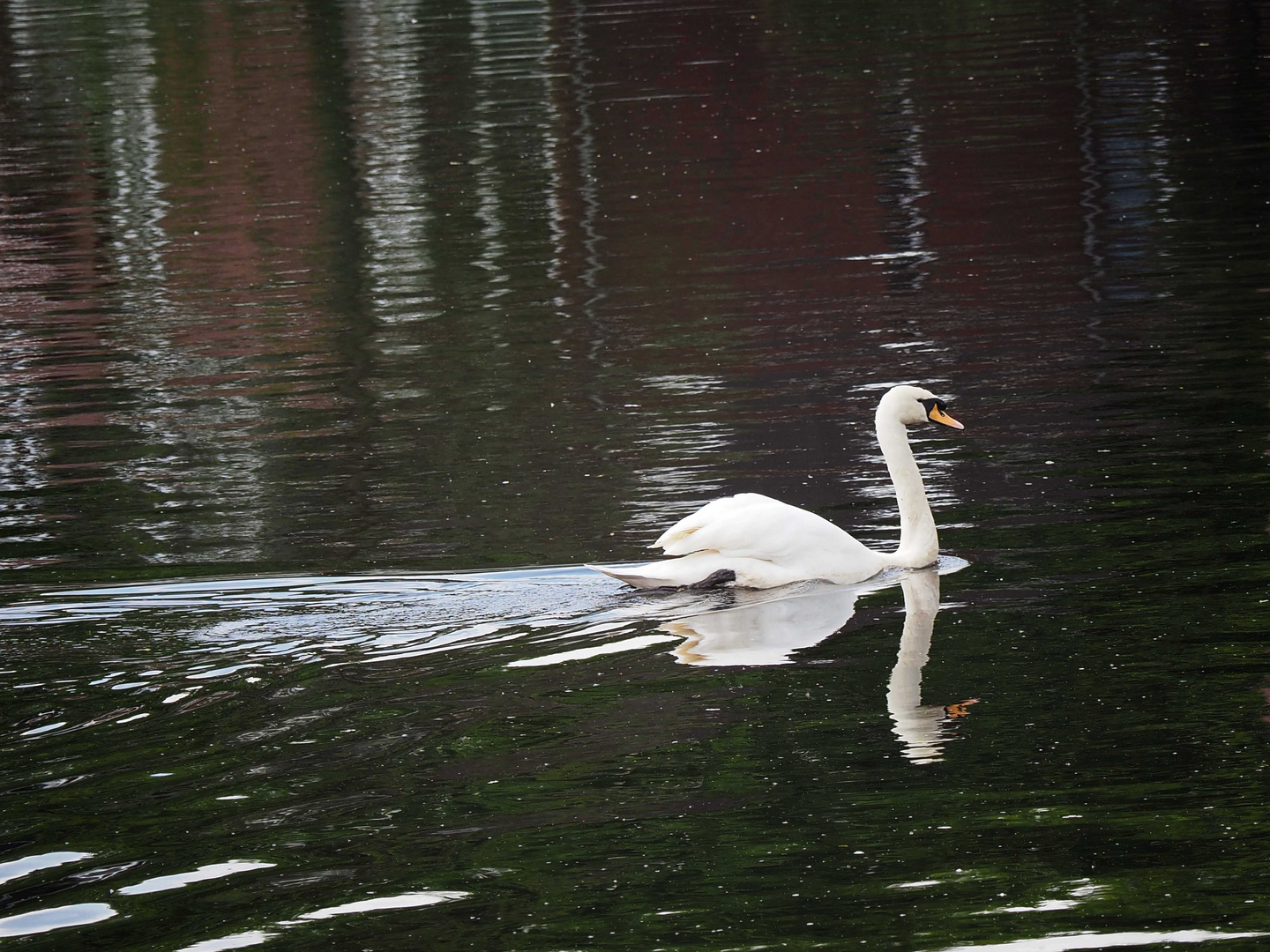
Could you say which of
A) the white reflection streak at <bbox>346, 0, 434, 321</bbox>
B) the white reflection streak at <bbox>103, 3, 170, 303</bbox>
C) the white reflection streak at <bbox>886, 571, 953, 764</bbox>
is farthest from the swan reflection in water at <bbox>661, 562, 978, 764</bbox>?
the white reflection streak at <bbox>103, 3, 170, 303</bbox>

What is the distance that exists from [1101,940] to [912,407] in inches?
217

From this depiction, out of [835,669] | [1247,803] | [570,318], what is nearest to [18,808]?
[835,669]

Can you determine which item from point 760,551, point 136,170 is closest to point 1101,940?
point 760,551

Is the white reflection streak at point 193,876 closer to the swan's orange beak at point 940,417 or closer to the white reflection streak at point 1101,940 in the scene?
the white reflection streak at point 1101,940

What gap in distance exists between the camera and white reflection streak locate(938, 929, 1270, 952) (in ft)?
19.3

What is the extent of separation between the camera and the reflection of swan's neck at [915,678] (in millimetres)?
7719

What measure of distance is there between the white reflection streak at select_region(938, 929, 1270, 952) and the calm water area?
0.08 ft

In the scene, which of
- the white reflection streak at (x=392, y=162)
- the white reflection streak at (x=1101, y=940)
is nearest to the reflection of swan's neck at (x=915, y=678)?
the white reflection streak at (x=1101, y=940)

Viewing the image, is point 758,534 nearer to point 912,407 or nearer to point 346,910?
point 912,407

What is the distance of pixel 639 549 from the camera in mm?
10656

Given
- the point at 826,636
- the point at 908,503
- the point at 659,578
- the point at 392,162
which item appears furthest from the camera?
the point at 392,162

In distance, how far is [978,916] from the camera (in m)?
6.13

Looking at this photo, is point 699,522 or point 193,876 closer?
point 193,876

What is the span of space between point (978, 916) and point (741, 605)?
13.0 ft
